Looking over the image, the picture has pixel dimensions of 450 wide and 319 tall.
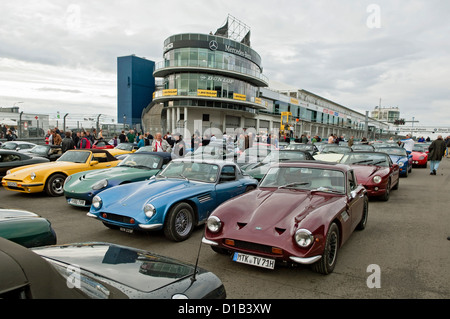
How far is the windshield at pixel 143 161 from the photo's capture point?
317 inches

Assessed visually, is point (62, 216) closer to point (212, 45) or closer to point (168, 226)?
point (168, 226)

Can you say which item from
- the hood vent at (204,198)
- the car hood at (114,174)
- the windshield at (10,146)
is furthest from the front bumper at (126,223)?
the windshield at (10,146)

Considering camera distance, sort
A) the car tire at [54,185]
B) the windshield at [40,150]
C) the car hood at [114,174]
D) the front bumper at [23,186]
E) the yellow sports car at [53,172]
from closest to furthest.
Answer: the car hood at [114,174]
the front bumper at [23,186]
the yellow sports car at [53,172]
the car tire at [54,185]
the windshield at [40,150]

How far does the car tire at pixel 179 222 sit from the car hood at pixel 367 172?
17.5ft

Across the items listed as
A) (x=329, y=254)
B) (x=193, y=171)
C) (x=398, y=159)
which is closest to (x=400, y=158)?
(x=398, y=159)

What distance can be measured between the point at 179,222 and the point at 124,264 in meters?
2.87

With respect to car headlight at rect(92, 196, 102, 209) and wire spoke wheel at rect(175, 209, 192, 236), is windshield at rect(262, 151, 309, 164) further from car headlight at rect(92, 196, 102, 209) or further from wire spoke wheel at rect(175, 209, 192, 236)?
car headlight at rect(92, 196, 102, 209)

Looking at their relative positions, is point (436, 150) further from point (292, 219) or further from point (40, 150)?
point (40, 150)

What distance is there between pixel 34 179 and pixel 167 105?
42.7 m

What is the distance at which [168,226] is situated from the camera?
4883 millimetres

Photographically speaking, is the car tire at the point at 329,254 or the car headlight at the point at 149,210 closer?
the car tire at the point at 329,254

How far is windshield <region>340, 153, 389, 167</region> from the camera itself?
940 cm

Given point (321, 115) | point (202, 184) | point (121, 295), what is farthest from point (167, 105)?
point (321, 115)

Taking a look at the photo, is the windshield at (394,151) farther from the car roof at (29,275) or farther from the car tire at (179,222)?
the car roof at (29,275)
